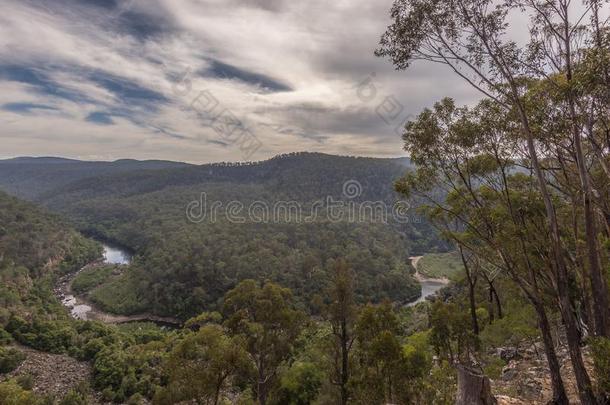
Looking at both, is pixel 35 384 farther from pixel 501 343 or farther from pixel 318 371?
pixel 501 343

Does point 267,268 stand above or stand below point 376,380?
below

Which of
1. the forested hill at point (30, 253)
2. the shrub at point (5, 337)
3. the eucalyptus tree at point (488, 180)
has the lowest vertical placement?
the shrub at point (5, 337)

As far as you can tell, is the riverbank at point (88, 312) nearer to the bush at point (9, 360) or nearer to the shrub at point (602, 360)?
the bush at point (9, 360)

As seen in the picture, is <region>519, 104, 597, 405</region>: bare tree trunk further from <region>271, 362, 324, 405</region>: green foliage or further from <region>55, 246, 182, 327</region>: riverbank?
<region>55, 246, 182, 327</region>: riverbank

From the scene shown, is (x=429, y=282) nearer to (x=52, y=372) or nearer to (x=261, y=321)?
(x=52, y=372)

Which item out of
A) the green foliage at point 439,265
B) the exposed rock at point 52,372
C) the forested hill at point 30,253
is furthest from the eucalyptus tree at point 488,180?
the green foliage at point 439,265

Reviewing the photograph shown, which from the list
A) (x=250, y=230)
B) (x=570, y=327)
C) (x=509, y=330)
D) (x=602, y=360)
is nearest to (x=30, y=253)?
(x=250, y=230)

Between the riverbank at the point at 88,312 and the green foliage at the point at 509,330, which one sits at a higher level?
the green foliage at the point at 509,330

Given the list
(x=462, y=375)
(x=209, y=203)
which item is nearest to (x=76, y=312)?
(x=462, y=375)

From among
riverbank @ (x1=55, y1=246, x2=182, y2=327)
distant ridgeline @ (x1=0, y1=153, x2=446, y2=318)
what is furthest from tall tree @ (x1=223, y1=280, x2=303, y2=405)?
riverbank @ (x1=55, y1=246, x2=182, y2=327)
